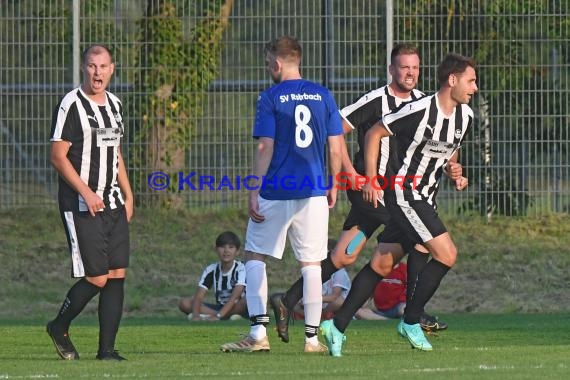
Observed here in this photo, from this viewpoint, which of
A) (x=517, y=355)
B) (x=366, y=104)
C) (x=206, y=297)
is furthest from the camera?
(x=206, y=297)

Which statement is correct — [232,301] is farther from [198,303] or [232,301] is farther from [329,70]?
[329,70]

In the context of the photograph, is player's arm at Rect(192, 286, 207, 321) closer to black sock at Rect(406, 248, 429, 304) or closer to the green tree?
the green tree

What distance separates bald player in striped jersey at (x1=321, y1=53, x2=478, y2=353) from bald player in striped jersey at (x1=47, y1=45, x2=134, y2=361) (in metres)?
1.75

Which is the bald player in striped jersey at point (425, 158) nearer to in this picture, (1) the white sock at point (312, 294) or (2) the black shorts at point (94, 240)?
(1) the white sock at point (312, 294)

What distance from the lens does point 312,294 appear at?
383 inches

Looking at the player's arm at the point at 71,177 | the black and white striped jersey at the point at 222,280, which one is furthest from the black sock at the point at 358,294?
the black and white striped jersey at the point at 222,280

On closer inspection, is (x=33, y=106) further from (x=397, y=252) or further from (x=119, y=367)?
(x=119, y=367)

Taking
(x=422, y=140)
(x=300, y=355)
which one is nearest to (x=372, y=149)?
(x=422, y=140)

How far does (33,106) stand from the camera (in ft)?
58.0

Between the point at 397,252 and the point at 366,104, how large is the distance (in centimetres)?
160

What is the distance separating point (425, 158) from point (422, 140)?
0.44 feet

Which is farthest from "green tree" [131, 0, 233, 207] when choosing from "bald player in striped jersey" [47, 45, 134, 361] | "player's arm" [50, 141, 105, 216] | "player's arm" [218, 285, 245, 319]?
"player's arm" [50, 141, 105, 216]

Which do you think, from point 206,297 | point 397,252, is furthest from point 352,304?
point 206,297

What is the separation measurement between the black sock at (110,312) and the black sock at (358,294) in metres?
1.43
